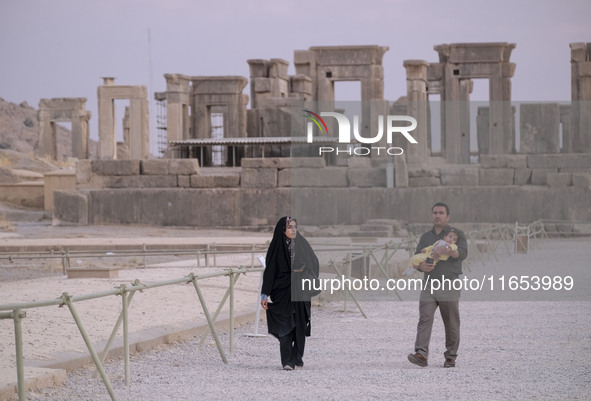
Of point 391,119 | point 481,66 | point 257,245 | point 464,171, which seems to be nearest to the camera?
point 391,119

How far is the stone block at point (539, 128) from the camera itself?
18969mm

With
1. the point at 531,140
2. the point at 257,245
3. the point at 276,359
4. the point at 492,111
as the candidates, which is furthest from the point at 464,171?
the point at 276,359

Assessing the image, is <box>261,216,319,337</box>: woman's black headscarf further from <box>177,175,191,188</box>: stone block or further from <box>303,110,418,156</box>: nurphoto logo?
<box>177,175,191,188</box>: stone block

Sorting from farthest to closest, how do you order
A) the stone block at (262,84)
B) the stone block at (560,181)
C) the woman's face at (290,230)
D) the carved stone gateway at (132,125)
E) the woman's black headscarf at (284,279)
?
the stone block at (262,84), the carved stone gateway at (132,125), the stone block at (560,181), the woman's face at (290,230), the woman's black headscarf at (284,279)

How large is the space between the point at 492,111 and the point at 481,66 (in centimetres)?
645

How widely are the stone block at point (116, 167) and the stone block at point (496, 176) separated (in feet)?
45.2

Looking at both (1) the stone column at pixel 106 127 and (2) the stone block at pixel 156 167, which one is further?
(1) the stone column at pixel 106 127

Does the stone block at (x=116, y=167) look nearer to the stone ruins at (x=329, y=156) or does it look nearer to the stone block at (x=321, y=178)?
the stone ruins at (x=329, y=156)

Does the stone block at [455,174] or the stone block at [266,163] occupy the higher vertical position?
the stone block at [266,163]

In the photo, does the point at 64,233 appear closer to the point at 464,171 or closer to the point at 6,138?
the point at 464,171

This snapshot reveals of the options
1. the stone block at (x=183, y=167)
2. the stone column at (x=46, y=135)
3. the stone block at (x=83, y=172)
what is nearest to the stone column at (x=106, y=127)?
the stone block at (x=83, y=172)

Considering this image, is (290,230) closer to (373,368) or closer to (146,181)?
(373,368)

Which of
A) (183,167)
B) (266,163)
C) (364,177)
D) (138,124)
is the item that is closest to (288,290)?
(364,177)

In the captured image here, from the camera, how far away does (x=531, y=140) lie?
68.3 ft
